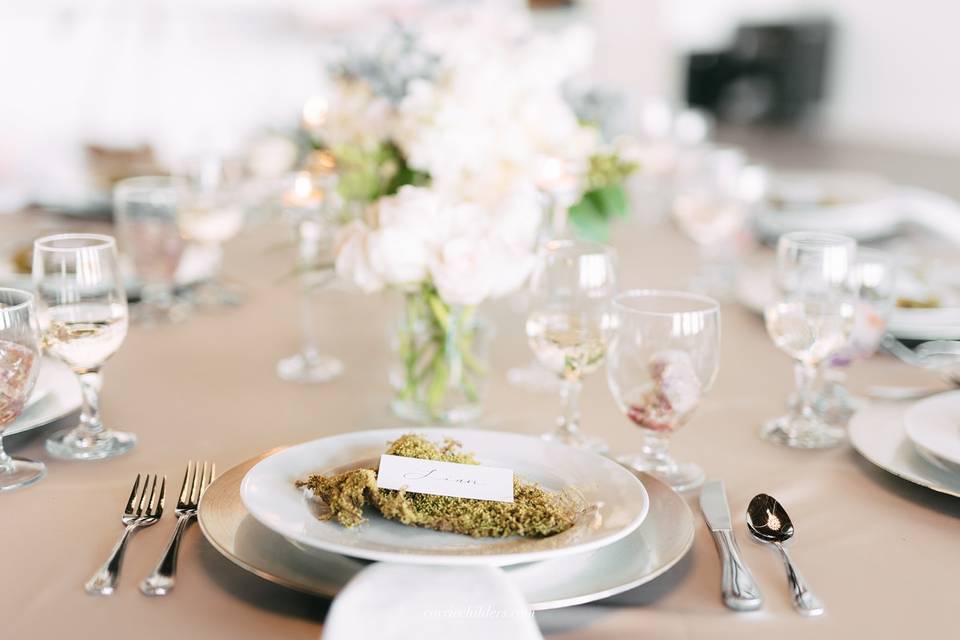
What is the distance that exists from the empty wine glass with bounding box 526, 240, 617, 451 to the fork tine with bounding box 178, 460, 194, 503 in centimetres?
43

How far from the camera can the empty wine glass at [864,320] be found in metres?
1.27

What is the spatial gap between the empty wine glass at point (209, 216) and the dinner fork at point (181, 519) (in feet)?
2.59

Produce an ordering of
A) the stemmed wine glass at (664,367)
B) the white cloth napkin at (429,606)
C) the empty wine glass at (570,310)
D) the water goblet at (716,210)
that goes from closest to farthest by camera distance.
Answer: the white cloth napkin at (429,606) → the stemmed wine glass at (664,367) → the empty wine glass at (570,310) → the water goblet at (716,210)

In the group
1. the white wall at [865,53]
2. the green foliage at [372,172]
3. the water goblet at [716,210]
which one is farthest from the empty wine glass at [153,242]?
the white wall at [865,53]

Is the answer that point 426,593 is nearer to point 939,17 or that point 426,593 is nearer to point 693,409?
point 693,409

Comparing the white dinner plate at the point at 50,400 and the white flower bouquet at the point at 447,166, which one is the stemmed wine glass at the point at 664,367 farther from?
the white dinner plate at the point at 50,400

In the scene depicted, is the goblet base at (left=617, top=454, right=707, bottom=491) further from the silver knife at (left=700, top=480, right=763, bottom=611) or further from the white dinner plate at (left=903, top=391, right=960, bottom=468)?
the white dinner plate at (left=903, top=391, right=960, bottom=468)

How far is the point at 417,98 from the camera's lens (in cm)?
129

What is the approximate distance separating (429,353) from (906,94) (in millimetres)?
9937

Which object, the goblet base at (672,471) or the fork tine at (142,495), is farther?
the goblet base at (672,471)

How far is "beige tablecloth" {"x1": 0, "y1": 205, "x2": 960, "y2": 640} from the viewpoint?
76cm

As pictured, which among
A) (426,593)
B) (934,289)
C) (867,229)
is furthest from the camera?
(867,229)

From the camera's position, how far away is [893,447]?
3.55ft

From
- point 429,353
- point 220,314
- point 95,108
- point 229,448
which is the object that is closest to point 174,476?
point 229,448
